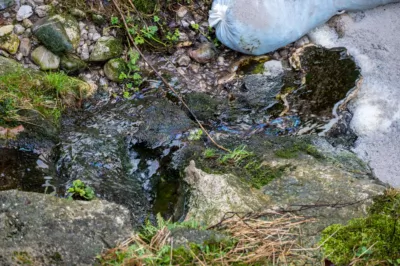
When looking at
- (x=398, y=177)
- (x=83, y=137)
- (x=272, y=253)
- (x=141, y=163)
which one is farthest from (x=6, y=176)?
(x=398, y=177)

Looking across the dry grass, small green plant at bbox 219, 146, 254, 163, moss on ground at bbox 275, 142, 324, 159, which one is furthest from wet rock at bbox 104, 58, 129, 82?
the dry grass

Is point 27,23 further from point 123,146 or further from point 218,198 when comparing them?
point 218,198

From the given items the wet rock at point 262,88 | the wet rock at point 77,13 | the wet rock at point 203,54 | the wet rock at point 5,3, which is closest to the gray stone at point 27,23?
the wet rock at point 5,3

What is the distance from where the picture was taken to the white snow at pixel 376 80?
3.58 meters

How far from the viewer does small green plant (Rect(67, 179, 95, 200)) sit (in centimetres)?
296

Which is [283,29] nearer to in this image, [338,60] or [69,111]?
[338,60]

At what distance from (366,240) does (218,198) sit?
86 cm

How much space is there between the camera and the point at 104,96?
12.8ft

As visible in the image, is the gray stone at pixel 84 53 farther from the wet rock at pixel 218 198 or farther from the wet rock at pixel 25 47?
the wet rock at pixel 218 198

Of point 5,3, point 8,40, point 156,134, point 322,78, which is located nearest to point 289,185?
point 156,134

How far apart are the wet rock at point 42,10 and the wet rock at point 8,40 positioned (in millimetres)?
306

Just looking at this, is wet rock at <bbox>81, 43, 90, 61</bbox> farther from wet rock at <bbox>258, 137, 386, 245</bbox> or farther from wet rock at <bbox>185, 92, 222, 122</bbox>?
wet rock at <bbox>258, 137, 386, 245</bbox>

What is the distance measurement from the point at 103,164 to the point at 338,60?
2.41 meters

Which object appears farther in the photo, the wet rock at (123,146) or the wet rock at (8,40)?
the wet rock at (8,40)
